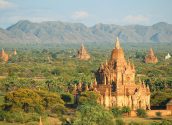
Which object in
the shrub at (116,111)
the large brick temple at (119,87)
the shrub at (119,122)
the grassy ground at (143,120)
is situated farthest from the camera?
the large brick temple at (119,87)

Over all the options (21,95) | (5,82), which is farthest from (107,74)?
(5,82)

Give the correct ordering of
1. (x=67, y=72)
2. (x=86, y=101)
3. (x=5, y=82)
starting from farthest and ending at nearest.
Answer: (x=67, y=72) < (x=5, y=82) < (x=86, y=101)

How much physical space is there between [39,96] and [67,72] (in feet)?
174

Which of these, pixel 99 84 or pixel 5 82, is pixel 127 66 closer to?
pixel 99 84

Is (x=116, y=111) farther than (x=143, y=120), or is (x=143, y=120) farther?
(x=116, y=111)

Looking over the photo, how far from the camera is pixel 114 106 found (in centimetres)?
5912

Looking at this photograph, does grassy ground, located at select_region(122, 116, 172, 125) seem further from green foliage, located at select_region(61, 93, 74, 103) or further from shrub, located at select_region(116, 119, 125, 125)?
green foliage, located at select_region(61, 93, 74, 103)

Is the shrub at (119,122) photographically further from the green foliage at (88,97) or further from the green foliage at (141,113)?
the green foliage at (141,113)

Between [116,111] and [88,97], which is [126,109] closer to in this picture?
[116,111]

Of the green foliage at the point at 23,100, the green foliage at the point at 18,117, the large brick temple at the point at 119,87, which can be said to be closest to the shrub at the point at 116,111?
the large brick temple at the point at 119,87

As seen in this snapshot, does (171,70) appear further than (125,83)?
Yes

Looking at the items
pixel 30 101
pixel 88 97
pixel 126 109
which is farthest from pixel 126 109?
pixel 30 101

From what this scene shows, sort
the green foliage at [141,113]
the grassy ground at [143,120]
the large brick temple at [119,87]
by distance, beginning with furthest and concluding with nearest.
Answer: the large brick temple at [119,87] → the green foliage at [141,113] → the grassy ground at [143,120]

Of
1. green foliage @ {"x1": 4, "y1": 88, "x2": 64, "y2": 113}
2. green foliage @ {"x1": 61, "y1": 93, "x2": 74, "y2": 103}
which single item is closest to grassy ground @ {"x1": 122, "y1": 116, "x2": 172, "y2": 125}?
green foliage @ {"x1": 4, "y1": 88, "x2": 64, "y2": 113}
